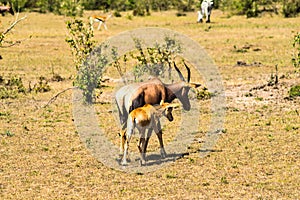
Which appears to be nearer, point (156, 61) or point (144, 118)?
point (144, 118)

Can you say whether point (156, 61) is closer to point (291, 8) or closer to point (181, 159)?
point (181, 159)

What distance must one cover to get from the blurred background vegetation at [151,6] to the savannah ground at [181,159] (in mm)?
13911

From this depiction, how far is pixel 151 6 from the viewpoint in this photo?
4303cm

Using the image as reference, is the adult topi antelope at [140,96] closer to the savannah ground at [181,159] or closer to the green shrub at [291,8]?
the savannah ground at [181,159]

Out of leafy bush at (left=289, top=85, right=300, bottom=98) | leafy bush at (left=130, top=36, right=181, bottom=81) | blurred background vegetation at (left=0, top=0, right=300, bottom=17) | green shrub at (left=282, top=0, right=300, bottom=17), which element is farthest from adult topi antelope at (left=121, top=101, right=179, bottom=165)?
green shrub at (left=282, top=0, right=300, bottom=17)

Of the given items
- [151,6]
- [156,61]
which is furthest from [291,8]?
[156,61]

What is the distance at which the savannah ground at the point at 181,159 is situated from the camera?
9.16 metres

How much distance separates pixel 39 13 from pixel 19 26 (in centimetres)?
848

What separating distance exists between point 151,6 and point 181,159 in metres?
33.0

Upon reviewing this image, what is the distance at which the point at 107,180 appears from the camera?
9.66 metres

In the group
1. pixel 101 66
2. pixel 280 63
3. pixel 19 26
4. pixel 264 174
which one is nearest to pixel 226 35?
pixel 280 63

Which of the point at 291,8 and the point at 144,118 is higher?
the point at 144,118

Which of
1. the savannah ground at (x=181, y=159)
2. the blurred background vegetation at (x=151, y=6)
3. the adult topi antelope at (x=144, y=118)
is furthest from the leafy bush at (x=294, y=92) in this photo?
the blurred background vegetation at (x=151, y=6)

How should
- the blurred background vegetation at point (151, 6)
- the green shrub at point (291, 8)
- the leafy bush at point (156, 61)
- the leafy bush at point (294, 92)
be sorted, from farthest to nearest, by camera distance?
1. the blurred background vegetation at point (151, 6)
2. the green shrub at point (291, 8)
3. the leafy bush at point (156, 61)
4. the leafy bush at point (294, 92)
